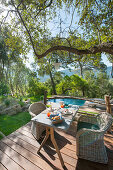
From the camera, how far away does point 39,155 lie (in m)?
1.87

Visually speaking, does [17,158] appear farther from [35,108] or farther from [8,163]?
[35,108]

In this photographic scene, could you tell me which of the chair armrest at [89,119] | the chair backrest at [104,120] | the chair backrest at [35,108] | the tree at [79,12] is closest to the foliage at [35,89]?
the tree at [79,12]

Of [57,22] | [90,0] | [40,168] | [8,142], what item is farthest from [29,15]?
[40,168]

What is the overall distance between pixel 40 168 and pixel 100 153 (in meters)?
1.18

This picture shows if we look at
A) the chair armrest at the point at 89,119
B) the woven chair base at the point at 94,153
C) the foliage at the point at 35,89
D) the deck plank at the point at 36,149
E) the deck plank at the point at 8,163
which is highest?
the foliage at the point at 35,89

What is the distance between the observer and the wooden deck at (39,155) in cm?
162

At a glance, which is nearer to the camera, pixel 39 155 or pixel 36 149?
pixel 39 155

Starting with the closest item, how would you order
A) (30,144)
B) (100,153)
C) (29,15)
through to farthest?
(100,153)
(30,144)
(29,15)

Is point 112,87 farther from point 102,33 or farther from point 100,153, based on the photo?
point 100,153

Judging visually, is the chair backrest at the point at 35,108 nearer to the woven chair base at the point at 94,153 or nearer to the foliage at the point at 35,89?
the woven chair base at the point at 94,153

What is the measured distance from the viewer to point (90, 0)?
2951 mm

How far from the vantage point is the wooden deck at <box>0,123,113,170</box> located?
63.7 inches

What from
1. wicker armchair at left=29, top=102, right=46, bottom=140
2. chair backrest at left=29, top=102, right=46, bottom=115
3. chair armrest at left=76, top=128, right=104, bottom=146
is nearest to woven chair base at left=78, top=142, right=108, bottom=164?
chair armrest at left=76, top=128, right=104, bottom=146

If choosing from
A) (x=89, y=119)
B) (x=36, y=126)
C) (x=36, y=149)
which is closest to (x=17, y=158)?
(x=36, y=149)
